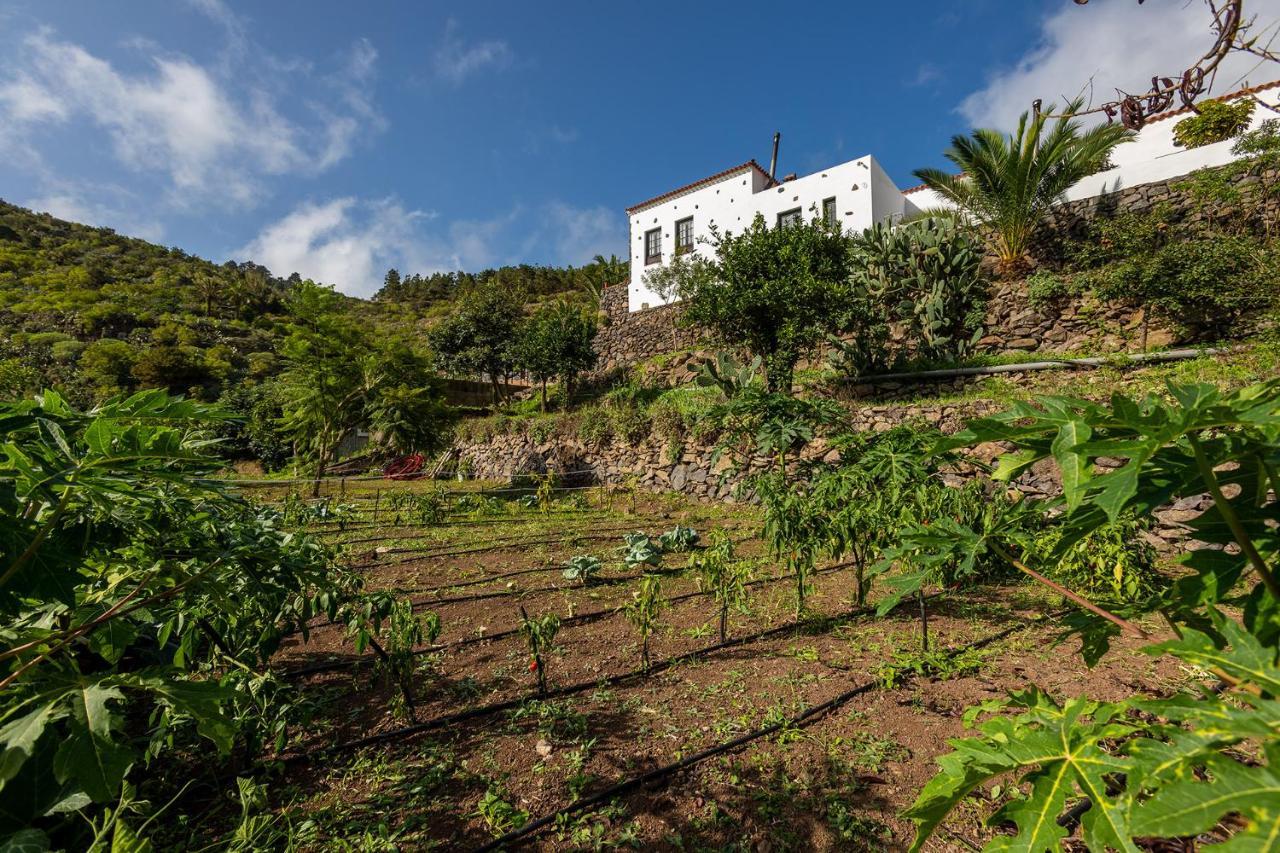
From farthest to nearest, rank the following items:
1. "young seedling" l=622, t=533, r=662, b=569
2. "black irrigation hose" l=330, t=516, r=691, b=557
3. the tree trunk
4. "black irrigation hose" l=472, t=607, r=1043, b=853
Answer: the tree trunk, "black irrigation hose" l=330, t=516, r=691, b=557, "young seedling" l=622, t=533, r=662, b=569, "black irrigation hose" l=472, t=607, r=1043, b=853

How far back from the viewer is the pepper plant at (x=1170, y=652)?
49 cm

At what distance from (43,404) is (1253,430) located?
2403 millimetres

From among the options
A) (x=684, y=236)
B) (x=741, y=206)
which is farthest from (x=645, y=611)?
(x=684, y=236)

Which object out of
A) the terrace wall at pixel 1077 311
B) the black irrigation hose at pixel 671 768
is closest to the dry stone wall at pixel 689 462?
the black irrigation hose at pixel 671 768

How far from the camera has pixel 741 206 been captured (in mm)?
15492

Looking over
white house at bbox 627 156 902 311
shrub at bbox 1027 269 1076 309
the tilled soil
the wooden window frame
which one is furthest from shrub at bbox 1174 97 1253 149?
the tilled soil

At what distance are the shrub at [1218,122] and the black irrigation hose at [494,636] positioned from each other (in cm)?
1134

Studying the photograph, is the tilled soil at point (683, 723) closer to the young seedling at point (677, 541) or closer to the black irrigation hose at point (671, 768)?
the black irrigation hose at point (671, 768)

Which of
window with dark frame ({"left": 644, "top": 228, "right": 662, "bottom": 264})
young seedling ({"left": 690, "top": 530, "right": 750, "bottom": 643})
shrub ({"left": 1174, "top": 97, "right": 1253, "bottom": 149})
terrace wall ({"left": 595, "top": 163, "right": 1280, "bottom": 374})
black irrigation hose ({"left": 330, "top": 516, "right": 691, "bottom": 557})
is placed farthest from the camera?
window with dark frame ({"left": 644, "top": 228, "right": 662, "bottom": 264})

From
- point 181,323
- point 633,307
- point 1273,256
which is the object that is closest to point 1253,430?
point 1273,256

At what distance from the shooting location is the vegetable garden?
2.44 ft

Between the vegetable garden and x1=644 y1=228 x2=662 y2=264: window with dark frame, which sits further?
x1=644 y1=228 x2=662 y2=264: window with dark frame

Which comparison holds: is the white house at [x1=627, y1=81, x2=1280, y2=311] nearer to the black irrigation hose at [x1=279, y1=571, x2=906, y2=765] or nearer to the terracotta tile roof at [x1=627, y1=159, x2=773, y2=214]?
the terracotta tile roof at [x1=627, y1=159, x2=773, y2=214]

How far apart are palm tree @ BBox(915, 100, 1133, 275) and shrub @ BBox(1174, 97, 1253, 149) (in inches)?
39.2
